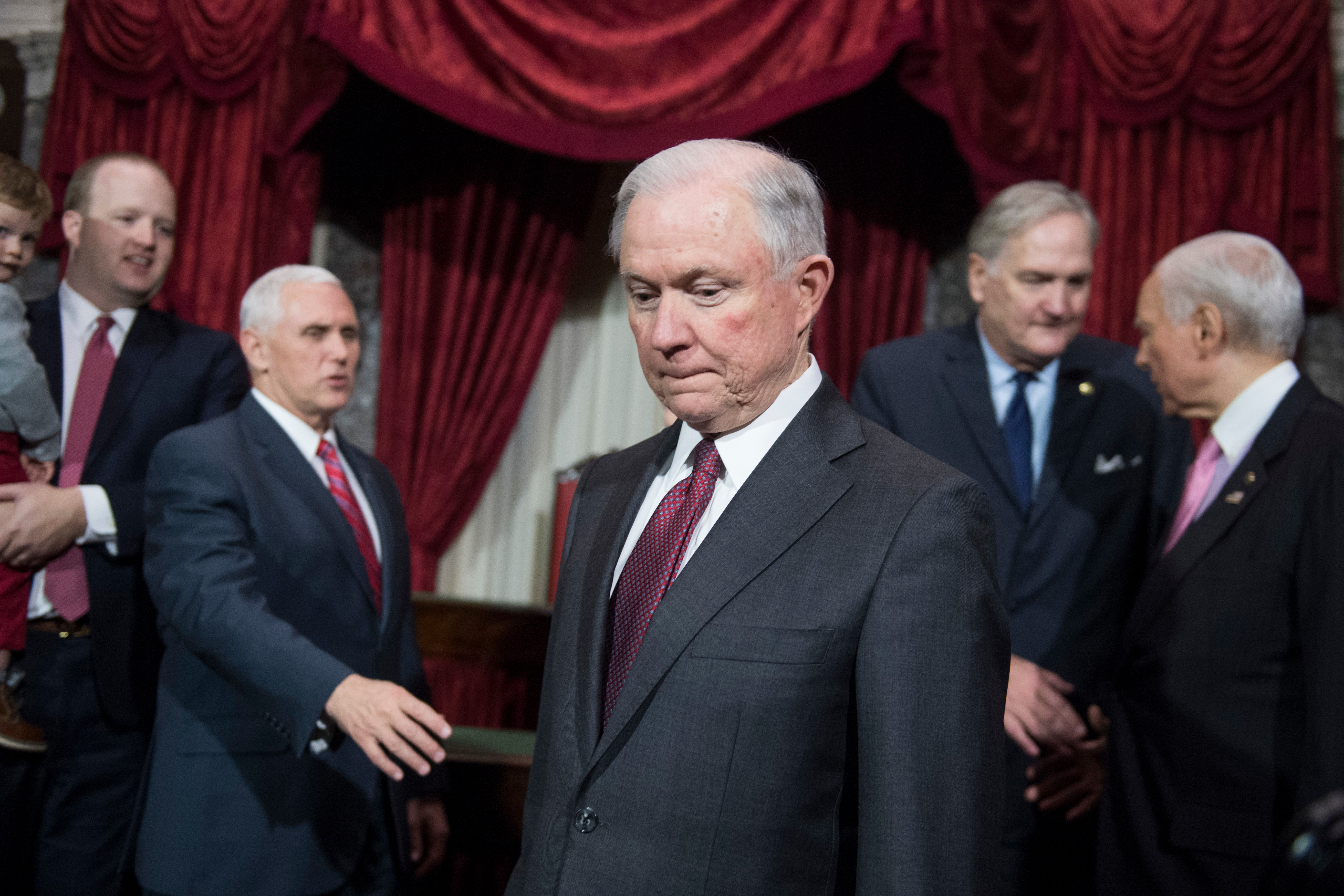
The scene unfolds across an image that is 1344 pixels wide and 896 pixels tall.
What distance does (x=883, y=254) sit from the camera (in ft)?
14.4

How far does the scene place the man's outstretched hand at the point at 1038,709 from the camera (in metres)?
2.36

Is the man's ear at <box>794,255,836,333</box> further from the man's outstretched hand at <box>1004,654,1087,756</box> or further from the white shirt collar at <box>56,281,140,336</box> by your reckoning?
the white shirt collar at <box>56,281,140,336</box>

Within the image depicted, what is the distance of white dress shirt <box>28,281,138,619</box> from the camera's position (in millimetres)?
2404

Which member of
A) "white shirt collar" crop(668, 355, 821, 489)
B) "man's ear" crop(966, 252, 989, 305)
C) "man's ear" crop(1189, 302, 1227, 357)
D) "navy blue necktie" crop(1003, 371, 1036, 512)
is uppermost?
"man's ear" crop(966, 252, 989, 305)

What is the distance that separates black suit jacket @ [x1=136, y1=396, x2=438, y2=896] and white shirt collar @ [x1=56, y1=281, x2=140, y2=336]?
1.68 feet

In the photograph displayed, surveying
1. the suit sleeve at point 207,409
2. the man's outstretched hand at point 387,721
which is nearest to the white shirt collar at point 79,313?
the suit sleeve at point 207,409

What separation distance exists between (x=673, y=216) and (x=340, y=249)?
347 centimetres

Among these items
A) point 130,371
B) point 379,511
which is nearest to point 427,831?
point 379,511

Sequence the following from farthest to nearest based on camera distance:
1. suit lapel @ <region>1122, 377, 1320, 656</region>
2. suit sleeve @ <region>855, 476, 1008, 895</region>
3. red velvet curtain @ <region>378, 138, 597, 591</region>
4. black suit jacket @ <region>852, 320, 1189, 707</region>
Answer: red velvet curtain @ <region>378, 138, 597, 591</region>, black suit jacket @ <region>852, 320, 1189, 707</region>, suit lapel @ <region>1122, 377, 1320, 656</region>, suit sleeve @ <region>855, 476, 1008, 895</region>

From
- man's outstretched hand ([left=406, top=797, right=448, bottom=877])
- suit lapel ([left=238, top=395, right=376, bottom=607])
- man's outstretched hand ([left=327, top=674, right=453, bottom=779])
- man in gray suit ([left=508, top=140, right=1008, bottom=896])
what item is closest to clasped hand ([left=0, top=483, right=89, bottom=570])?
suit lapel ([left=238, top=395, right=376, bottom=607])

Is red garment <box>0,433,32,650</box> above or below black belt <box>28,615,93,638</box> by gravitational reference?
above

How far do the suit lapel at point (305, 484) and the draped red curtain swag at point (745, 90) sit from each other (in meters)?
1.46

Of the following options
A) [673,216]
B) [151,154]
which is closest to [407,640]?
[673,216]

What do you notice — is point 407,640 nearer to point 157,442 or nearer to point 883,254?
point 157,442
